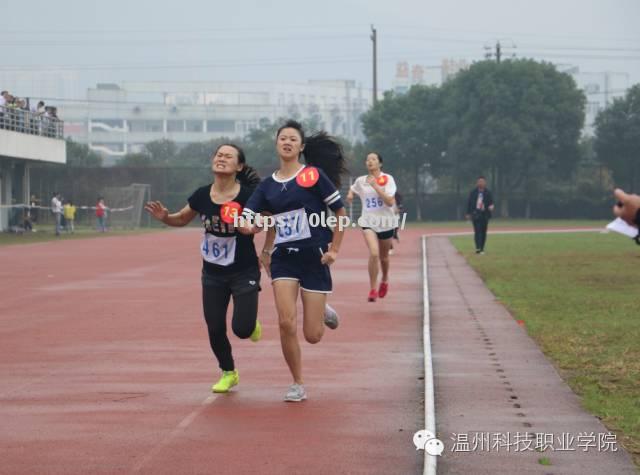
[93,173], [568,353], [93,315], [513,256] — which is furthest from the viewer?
[93,173]

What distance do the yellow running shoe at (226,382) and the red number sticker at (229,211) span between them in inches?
49.3

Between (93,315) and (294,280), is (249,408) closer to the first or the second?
(294,280)

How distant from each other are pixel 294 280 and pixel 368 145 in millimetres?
76166

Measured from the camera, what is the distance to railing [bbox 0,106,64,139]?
51562 mm

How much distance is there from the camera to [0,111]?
51.0 m

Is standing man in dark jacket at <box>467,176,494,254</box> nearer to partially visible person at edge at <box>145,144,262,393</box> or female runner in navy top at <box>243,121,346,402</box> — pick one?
partially visible person at edge at <box>145,144,262,393</box>

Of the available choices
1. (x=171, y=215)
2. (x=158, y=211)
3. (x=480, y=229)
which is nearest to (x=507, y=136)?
(x=480, y=229)

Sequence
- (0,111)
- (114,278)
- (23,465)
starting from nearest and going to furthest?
(23,465) < (114,278) < (0,111)

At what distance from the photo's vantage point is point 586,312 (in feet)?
54.6

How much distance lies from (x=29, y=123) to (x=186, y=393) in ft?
155

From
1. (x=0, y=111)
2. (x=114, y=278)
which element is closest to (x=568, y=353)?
(x=114, y=278)

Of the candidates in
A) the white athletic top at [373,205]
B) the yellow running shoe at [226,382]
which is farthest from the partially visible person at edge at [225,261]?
the white athletic top at [373,205]

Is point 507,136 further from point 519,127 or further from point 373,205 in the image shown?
point 373,205

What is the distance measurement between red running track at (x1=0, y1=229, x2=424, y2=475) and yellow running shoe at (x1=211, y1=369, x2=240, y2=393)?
0.09 m
